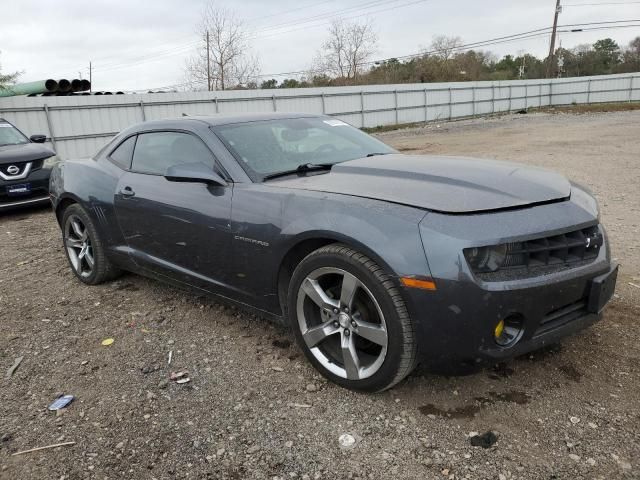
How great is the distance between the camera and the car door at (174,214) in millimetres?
3201

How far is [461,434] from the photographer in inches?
93.4

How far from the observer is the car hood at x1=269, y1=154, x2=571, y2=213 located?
8.14 feet

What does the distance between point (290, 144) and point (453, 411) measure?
78.8 inches

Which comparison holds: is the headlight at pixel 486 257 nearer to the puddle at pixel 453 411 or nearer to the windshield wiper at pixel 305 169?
the puddle at pixel 453 411

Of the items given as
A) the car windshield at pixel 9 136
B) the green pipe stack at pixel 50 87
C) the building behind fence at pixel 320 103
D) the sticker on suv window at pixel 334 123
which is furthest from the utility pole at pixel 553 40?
the sticker on suv window at pixel 334 123

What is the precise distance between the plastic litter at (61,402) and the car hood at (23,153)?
661cm

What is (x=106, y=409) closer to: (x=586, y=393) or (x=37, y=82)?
(x=586, y=393)

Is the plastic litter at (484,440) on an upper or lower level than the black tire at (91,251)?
lower

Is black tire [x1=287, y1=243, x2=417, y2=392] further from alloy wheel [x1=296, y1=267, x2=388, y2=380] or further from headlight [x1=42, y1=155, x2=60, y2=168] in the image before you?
headlight [x1=42, y1=155, x2=60, y2=168]

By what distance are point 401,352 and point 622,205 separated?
579 centimetres

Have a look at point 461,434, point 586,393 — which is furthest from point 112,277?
point 586,393

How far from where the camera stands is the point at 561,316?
2.47m

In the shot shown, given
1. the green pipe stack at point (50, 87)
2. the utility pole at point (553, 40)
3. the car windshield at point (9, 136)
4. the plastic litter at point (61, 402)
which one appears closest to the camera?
the plastic litter at point (61, 402)

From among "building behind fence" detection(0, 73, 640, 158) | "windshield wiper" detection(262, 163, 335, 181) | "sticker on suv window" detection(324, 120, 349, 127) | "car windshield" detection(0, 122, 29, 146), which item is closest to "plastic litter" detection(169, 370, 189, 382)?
"windshield wiper" detection(262, 163, 335, 181)
